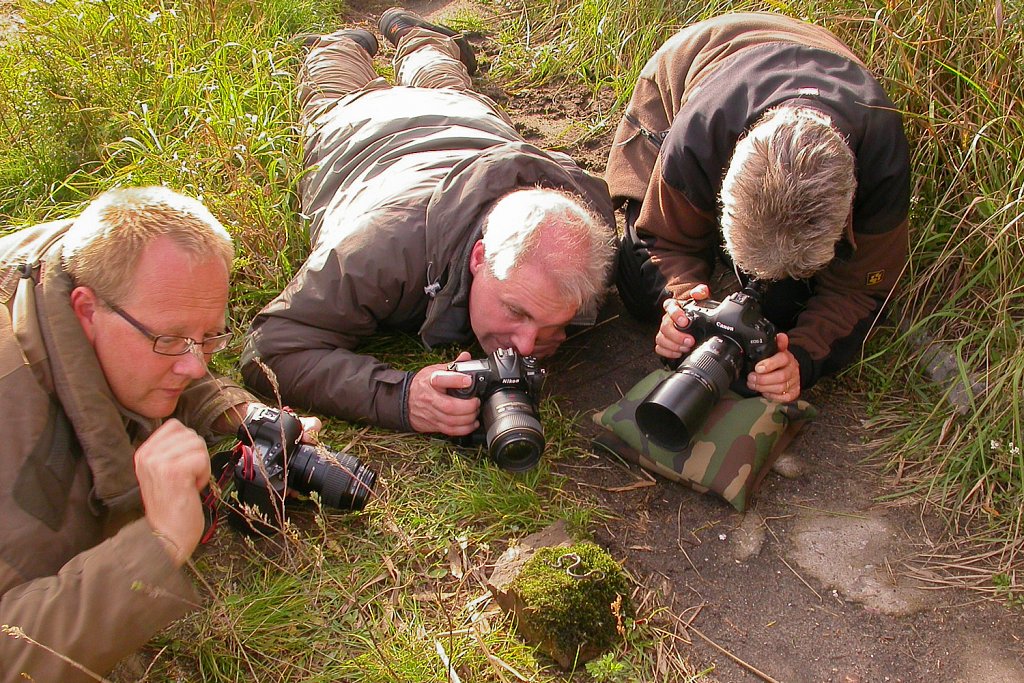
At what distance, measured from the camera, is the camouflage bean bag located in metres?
2.77

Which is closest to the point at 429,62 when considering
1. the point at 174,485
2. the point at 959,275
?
the point at 959,275

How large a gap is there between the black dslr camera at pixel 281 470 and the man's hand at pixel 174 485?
0.27 metres

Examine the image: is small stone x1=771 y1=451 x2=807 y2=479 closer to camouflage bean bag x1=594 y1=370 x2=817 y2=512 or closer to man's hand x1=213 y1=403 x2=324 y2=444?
camouflage bean bag x1=594 y1=370 x2=817 y2=512

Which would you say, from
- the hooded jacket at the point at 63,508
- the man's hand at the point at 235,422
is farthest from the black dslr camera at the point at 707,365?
the hooded jacket at the point at 63,508

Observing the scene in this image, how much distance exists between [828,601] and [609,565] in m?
0.70

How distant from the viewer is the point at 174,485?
6.48 feet

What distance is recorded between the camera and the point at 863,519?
110 inches

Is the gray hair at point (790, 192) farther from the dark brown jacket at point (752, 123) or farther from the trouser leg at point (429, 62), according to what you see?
the trouser leg at point (429, 62)

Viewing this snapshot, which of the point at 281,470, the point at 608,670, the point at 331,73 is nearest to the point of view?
the point at 608,670

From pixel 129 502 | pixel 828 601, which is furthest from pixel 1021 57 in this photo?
pixel 129 502

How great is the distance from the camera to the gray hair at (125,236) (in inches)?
80.0

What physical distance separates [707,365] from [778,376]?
301mm

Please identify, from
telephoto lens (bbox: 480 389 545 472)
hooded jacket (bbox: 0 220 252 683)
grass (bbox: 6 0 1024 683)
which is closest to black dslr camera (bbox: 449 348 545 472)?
telephoto lens (bbox: 480 389 545 472)

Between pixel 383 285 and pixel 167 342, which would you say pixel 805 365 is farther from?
pixel 167 342
